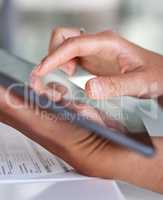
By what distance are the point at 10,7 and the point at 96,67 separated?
1.55 meters

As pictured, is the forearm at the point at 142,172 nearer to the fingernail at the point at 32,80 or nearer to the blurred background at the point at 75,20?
the fingernail at the point at 32,80

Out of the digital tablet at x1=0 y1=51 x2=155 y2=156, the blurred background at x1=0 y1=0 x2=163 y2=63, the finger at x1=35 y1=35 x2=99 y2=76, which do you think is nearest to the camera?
the digital tablet at x1=0 y1=51 x2=155 y2=156

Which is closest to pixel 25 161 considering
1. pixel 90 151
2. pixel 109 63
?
pixel 90 151

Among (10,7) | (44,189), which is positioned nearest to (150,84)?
(44,189)

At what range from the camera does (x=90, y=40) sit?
22.9 inches

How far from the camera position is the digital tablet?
17.2 inches

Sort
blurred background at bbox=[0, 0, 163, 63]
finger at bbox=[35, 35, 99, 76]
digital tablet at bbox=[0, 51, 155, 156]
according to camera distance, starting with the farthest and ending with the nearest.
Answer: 1. blurred background at bbox=[0, 0, 163, 63]
2. finger at bbox=[35, 35, 99, 76]
3. digital tablet at bbox=[0, 51, 155, 156]

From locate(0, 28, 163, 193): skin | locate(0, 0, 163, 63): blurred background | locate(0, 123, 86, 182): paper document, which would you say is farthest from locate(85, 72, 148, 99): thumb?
locate(0, 0, 163, 63): blurred background

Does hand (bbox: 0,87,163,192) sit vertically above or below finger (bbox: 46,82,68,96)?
below

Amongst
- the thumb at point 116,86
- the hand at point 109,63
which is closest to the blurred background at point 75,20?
the hand at point 109,63

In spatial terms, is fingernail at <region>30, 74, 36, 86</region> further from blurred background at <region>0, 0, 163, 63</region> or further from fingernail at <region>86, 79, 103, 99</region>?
blurred background at <region>0, 0, 163, 63</region>

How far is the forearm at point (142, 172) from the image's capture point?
50cm

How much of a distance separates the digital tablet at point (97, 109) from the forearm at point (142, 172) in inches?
0.8

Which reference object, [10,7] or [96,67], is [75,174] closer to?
[96,67]
